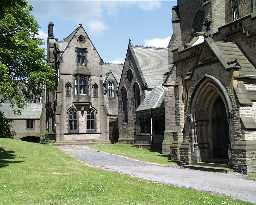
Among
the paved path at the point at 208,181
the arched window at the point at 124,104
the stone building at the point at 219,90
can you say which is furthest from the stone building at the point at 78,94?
the paved path at the point at 208,181

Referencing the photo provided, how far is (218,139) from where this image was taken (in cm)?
2309

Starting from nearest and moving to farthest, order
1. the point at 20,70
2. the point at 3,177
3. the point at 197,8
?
the point at 3,177
the point at 20,70
the point at 197,8

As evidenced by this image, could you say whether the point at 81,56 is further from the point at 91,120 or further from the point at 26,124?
the point at 26,124

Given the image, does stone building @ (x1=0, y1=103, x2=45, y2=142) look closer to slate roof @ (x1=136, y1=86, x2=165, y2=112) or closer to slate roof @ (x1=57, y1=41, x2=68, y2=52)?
slate roof @ (x1=57, y1=41, x2=68, y2=52)

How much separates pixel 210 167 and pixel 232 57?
555cm

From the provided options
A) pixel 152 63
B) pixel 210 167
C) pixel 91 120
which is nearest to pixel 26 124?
pixel 91 120

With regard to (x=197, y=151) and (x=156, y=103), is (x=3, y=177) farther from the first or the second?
(x=156, y=103)

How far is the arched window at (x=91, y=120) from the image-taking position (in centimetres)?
4969

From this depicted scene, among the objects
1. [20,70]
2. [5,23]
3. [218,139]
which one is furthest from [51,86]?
[218,139]

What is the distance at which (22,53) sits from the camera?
24609mm

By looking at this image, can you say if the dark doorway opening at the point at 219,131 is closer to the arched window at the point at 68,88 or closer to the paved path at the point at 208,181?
the paved path at the point at 208,181

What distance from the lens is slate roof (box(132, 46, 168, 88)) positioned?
42312mm

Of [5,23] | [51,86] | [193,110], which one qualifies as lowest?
[193,110]

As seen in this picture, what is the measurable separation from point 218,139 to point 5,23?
13767mm
